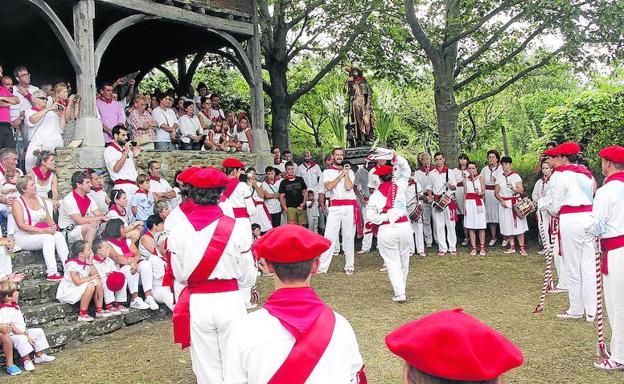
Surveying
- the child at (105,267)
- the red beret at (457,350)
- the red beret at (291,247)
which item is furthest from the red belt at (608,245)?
the child at (105,267)

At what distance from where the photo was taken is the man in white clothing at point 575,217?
653 centimetres

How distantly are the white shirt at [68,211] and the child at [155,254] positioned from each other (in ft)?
2.71

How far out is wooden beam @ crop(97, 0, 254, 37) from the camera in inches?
452

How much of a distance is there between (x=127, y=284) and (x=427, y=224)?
22.1 feet

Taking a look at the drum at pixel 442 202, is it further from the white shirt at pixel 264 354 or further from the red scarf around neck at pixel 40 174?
the white shirt at pixel 264 354

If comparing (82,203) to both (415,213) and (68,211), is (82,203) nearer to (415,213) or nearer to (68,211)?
(68,211)

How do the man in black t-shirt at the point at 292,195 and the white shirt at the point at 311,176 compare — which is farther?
the white shirt at the point at 311,176

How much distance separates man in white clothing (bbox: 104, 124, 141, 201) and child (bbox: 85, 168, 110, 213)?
519 millimetres

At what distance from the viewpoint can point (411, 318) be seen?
7.09 metres

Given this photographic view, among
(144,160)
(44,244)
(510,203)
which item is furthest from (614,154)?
(144,160)

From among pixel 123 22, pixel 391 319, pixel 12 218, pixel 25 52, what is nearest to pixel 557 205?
pixel 391 319

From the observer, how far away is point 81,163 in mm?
9844

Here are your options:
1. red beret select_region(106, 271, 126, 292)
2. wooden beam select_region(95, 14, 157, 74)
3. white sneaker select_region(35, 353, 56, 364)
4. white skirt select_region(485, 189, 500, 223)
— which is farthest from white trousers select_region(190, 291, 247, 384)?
white skirt select_region(485, 189, 500, 223)

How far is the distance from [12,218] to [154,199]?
248 cm
